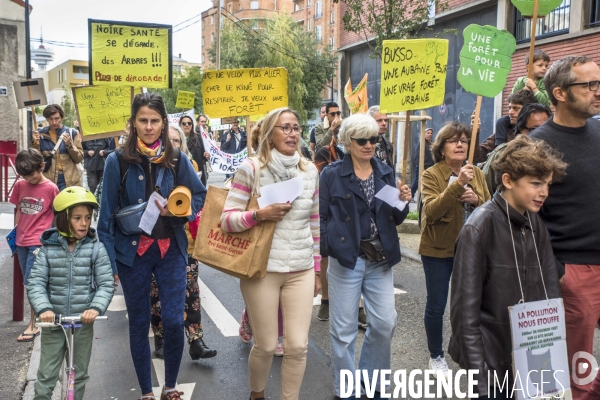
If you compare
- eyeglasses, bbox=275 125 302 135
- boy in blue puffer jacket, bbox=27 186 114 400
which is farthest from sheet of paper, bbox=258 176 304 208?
boy in blue puffer jacket, bbox=27 186 114 400

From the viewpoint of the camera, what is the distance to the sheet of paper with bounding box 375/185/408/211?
432cm

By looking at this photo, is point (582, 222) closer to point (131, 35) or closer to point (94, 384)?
point (94, 384)

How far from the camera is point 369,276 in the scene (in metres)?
4.39

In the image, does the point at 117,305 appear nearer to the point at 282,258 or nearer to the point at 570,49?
the point at 282,258

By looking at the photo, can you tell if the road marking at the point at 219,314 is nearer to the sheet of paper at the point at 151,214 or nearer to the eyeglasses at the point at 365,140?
the sheet of paper at the point at 151,214

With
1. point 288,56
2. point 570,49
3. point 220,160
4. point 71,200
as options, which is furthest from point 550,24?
point 288,56

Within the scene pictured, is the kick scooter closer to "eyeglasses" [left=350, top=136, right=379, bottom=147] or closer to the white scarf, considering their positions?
the white scarf

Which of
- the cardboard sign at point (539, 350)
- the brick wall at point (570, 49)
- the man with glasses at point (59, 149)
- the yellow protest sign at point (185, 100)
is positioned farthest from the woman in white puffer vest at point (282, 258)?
the brick wall at point (570, 49)

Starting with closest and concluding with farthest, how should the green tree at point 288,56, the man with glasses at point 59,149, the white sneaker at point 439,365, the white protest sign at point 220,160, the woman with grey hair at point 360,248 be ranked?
the woman with grey hair at point 360,248, the white sneaker at point 439,365, the man with glasses at point 59,149, the white protest sign at point 220,160, the green tree at point 288,56

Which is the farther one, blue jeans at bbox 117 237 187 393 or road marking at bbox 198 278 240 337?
road marking at bbox 198 278 240 337

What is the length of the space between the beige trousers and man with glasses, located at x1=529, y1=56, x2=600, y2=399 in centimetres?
149

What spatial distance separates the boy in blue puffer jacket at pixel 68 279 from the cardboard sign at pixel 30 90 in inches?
178

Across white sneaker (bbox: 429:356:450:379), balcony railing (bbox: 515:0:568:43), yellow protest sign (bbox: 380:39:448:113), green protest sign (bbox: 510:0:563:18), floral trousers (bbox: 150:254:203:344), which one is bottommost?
white sneaker (bbox: 429:356:450:379)

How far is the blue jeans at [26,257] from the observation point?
5613 millimetres
